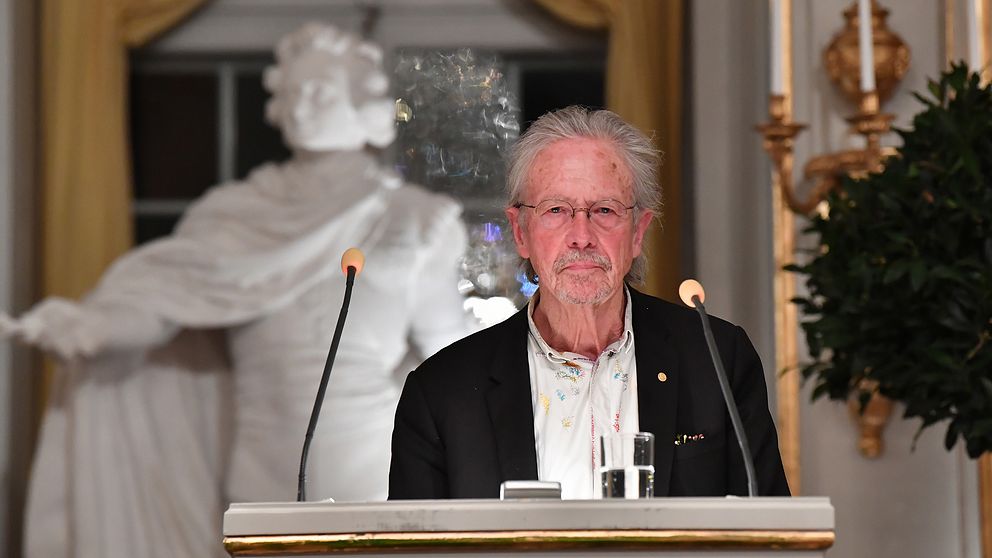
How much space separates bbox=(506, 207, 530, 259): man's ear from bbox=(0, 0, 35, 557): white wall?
273cm

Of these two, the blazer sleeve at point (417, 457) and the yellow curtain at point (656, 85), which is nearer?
the blazer sleeve at point (417, 457)

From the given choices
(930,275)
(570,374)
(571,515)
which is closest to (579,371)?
(570,374)

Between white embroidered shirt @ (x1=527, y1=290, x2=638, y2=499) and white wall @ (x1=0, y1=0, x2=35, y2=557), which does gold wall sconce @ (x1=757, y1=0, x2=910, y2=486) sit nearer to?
white embroidered shirt @ (x1=527, y1=290, x2=638, y2=499)

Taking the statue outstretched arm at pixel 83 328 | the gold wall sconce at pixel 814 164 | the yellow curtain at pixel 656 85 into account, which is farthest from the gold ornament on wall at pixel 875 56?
the statue outstretched arm at pixel 83 328

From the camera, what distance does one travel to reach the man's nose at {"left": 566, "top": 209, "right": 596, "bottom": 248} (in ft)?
6.51

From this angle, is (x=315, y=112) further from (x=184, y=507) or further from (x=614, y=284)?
(x=614, y=284)

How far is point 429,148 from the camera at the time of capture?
4.59 m

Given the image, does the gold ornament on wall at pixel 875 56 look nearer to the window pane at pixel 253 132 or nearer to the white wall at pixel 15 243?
the window pane at pixel 253 132

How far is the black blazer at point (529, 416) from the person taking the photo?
1895 mm

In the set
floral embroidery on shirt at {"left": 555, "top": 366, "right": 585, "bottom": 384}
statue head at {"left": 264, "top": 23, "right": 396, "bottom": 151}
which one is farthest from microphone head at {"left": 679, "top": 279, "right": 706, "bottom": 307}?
statue head at {"left": 264, "top": 23, "right": 396, "bottom": 151}

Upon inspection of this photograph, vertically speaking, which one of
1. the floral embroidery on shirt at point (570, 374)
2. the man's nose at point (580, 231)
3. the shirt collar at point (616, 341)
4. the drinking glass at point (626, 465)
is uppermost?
the man's nose at point (580, 231)

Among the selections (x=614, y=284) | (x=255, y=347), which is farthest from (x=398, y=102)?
(x=614, y=284)

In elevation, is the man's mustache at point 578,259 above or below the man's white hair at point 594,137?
below

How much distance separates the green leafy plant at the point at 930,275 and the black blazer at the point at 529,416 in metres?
0.64
